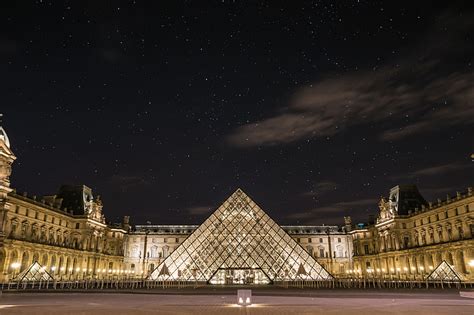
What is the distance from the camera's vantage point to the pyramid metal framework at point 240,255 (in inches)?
1187

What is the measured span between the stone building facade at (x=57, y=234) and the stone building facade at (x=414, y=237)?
34.3 meters

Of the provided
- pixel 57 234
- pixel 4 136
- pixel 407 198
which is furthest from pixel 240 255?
pixel 407 198

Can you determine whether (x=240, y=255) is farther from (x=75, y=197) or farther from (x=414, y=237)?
(x=75, y=197)

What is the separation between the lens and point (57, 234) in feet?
128

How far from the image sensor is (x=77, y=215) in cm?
4344

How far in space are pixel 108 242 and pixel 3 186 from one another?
26.0m

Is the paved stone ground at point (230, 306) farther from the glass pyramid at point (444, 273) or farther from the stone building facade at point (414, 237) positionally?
the stone building facade at point (414, 237)

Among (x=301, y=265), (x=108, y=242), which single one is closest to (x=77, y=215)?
(x=108, y=242)

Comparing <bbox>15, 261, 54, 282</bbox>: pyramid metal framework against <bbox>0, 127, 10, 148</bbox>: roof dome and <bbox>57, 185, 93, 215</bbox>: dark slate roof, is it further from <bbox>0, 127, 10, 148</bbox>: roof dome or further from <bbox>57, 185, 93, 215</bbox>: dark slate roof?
<bbox>57, 185, 93, 215</bbox>: dark slate roof

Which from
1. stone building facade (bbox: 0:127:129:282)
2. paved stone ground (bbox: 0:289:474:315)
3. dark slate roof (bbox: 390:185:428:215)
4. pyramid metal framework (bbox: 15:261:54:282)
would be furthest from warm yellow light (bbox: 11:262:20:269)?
dark slate roof (bbox: 390:185:428:215)

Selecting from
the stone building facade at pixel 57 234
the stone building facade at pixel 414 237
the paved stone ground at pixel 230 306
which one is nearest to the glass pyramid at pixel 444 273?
the stone building facade at pixel 414 237

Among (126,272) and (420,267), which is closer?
(420,267)

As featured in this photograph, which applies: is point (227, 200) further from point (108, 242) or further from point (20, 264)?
point (108, 242)

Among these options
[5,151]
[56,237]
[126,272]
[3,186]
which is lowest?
[126,272]
